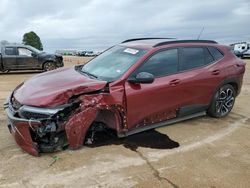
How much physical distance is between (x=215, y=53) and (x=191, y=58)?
0.76m

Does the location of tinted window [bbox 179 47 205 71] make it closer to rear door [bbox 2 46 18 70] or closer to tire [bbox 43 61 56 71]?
tire [bbox 43 61 56 71]

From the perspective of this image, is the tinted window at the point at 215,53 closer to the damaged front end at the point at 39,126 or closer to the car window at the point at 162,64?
the car window at the point at 162,64

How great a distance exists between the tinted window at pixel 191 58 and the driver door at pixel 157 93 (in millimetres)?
165

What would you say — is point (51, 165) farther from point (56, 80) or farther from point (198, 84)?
point (198, 84)

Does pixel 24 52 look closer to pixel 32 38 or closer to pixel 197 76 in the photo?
pixel 197 76

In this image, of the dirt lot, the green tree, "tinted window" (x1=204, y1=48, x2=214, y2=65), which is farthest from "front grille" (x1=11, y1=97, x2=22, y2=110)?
the green tree

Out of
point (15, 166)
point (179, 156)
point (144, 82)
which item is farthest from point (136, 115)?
point (15, 166)

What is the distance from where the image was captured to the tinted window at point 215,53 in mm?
6859

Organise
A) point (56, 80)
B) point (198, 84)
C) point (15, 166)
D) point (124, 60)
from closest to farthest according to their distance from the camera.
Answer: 1. point (15, 166)
2. point (56, 80)
3. point (124, 60)
4. point (198, 84)

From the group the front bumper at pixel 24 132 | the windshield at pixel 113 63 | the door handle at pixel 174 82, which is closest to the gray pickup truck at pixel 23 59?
the windshield at pixel 113 63

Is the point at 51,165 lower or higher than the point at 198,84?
lower

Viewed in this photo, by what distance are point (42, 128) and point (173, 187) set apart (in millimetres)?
1963

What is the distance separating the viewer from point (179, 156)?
5.08 metres

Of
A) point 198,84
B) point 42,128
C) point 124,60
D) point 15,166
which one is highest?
point 124,60
